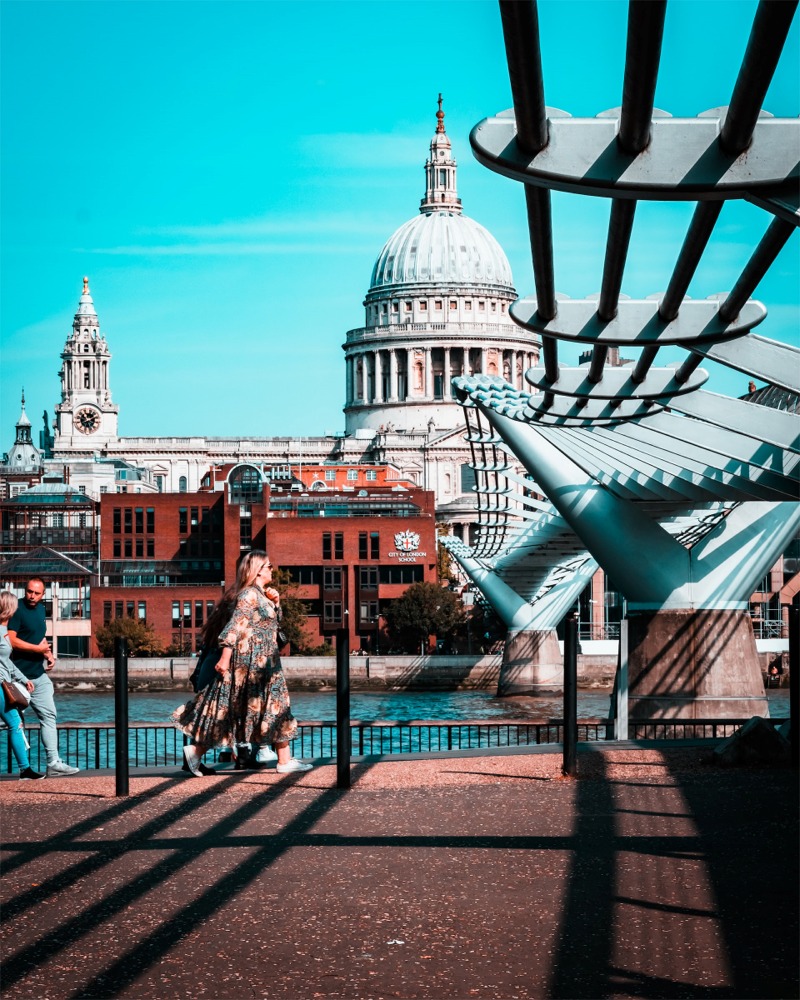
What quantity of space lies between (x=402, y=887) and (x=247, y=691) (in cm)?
419

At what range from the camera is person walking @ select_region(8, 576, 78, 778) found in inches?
530

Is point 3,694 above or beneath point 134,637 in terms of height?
above

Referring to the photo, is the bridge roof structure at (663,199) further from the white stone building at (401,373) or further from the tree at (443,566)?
the white stone building at (401,373)

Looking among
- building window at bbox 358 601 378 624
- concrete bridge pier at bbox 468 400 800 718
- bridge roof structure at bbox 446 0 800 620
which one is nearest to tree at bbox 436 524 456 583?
building window at bbox 358 601 378 624

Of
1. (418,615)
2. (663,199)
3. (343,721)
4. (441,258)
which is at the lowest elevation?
(343,721)

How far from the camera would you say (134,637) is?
269 ft

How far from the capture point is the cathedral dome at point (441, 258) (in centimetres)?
16212

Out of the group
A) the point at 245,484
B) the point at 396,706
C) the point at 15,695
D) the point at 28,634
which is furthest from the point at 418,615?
the point at 15,695

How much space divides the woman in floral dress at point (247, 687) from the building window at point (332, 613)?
7281 cm

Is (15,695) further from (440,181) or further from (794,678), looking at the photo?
(440,181)

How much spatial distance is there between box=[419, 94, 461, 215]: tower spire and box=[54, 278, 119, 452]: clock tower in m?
33.5

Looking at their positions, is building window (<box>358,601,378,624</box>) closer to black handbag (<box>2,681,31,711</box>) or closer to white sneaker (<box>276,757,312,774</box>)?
black handbag (<box>2,681,31,711</box>)

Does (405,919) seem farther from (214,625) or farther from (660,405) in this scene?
(660,405)

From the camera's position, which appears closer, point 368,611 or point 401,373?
point 368,611
